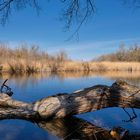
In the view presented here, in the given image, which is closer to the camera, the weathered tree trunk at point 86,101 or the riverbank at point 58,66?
the weathered tree trunk at point 86,101

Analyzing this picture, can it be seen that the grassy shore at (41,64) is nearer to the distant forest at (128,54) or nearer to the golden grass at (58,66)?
the golden grass at (58,66)

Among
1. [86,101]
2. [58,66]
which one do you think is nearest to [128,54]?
[58,66]

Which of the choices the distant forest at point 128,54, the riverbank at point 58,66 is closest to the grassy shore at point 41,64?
the riverbank at point 58,66

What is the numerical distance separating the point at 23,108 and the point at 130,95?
2936 millimetres

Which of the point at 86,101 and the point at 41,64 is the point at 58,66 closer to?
the point at 41,64

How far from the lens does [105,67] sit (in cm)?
4338

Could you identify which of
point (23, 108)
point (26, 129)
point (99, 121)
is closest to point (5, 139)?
point (26, 129)

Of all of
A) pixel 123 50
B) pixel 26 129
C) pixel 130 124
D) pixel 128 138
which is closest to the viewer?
pixel 128 138

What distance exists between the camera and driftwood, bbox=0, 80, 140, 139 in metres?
7.39

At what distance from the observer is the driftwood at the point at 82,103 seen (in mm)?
7395

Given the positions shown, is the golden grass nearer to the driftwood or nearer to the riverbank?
the riverbank

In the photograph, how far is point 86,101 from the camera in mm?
7617

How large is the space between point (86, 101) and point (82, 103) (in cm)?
11

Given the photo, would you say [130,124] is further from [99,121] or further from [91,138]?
[91,138]
